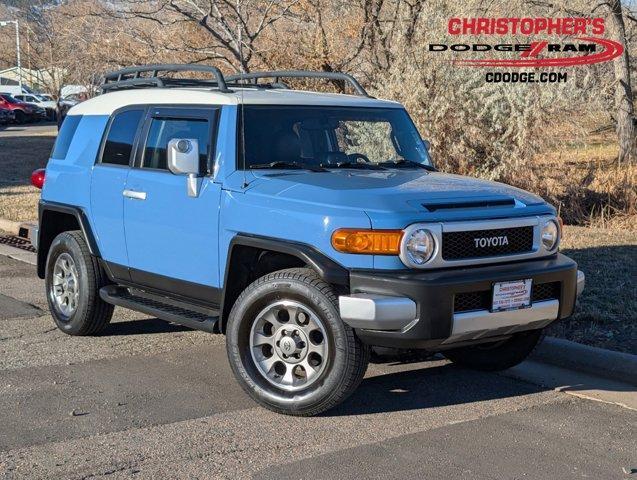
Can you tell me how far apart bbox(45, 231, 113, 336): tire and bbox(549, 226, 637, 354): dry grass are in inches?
136

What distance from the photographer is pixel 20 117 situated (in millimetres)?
48406

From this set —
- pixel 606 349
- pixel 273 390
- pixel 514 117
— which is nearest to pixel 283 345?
pixel 273 390

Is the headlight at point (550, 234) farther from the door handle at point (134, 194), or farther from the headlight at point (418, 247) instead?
the door handle at point (134, 194)

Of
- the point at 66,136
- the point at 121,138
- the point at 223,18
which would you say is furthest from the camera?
the point at 223,18

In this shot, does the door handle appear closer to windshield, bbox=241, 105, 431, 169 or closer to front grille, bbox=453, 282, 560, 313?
windshield, bbox=241, 105, 431, 169

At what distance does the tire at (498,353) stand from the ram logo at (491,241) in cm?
81

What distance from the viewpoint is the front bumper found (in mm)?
4988

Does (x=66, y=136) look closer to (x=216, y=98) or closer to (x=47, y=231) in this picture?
(x=47, y=231)

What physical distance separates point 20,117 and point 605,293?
44.7 m

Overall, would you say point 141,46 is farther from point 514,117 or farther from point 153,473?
point 153,473

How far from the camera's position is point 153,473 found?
454 centimetres

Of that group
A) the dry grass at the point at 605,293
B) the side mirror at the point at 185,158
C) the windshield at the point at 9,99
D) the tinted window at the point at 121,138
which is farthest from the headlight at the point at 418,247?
the windshield at the point at 9,99

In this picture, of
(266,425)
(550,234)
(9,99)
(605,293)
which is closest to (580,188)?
(605,293)

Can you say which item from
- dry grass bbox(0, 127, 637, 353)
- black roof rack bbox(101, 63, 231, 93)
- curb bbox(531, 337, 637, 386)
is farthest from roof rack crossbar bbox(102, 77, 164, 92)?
dry grass bbox(0, 127, 637, 353)
